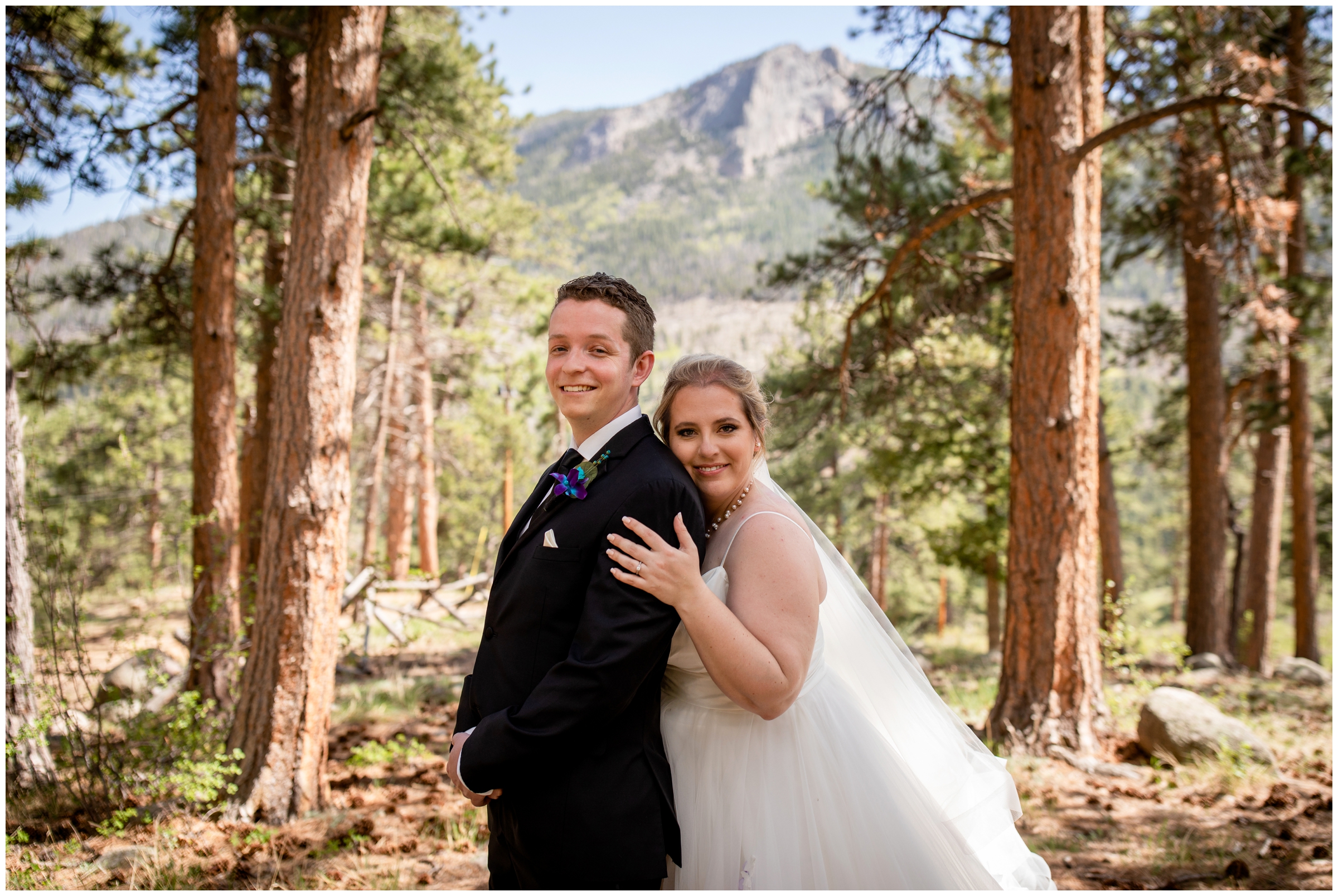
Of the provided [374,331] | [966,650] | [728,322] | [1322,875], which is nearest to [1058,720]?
[1322,875]

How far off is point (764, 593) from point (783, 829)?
2.49 ft

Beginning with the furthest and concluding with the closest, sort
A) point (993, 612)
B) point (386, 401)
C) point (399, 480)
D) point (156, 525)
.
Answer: point (156, 525)
point (399, 480)
point (993, 612)
point (386, 401)

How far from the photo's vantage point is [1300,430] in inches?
476

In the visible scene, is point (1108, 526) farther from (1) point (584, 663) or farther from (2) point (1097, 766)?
(1) point (584, 663)

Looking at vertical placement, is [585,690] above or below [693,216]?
below

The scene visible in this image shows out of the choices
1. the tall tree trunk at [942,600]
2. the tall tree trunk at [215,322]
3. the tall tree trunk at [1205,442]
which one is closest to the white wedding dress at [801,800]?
the tall tree trunk at [215,322]

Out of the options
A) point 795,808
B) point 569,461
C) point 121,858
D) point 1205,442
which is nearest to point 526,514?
point 569,461

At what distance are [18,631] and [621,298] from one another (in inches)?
189

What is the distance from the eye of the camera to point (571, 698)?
6.58 feet

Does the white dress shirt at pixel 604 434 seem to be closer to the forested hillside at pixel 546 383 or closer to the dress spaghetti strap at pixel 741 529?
the dress spaghetti strap at pixel 741 529

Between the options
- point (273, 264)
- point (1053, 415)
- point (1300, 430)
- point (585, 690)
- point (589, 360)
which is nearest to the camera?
point (585, 690)

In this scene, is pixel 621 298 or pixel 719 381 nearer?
pixel 621 298

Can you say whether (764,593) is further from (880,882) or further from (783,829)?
(880,882)

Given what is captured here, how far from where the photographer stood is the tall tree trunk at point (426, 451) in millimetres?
→ 19391
